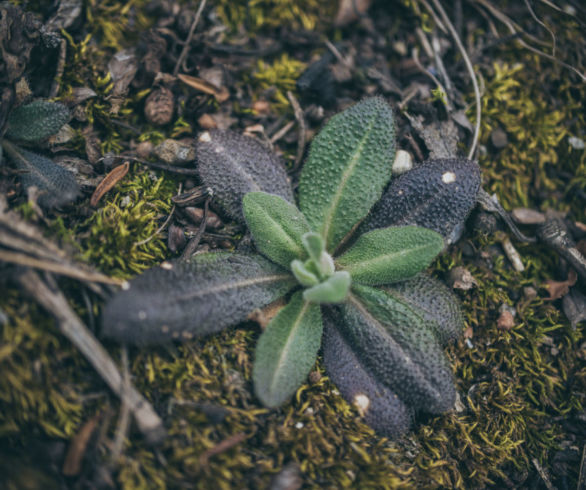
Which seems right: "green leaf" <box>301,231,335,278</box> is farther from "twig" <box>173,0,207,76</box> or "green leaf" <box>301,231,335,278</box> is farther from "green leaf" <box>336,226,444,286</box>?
"twig" <box>173,0,207,76</box>

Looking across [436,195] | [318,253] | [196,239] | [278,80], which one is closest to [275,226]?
[318,253]

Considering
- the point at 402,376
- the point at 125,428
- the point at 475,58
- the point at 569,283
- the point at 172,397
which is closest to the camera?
the point at 125,428

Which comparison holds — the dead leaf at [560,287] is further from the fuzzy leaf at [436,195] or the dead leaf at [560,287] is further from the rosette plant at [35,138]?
the rosette plant at [35,138]

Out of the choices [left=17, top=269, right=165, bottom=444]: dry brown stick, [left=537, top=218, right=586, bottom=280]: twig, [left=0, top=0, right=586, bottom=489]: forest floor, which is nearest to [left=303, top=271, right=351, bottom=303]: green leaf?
[left=0, top=0, right=586, bottom=489]: forest floor

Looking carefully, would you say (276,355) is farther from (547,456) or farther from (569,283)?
(569,283)

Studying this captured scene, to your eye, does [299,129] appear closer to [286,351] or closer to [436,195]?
[436,195]

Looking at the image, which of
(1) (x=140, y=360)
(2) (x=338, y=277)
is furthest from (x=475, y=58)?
(1) (x=140, y=360)

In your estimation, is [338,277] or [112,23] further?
[112,23]
